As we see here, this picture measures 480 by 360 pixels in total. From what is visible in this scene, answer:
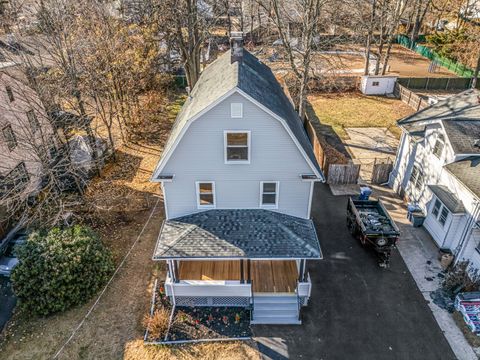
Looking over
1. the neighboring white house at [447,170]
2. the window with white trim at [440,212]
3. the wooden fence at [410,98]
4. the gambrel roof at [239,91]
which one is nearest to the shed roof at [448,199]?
the neighboring white house at [447,170]

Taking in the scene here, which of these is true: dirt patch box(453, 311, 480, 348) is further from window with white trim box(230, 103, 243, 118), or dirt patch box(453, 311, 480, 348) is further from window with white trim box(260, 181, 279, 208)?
window with white trim box(230, 103, 243, 118)

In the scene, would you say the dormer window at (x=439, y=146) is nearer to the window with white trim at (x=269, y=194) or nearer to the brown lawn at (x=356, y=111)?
the window with white trim at (x=269, y=194)

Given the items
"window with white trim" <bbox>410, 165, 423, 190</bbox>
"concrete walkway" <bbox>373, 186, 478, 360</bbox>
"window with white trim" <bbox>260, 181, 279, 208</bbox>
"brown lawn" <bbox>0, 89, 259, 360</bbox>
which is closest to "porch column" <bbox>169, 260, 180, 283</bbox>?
"brown lawn" <bbox>0, 89, 259, 360</bbox>

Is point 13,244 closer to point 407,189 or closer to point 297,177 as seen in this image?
point 297,177

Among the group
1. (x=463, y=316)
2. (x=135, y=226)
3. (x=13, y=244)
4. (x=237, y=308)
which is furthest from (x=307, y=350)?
(x=13, y=244)

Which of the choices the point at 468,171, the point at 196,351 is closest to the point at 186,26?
the point at 468,171

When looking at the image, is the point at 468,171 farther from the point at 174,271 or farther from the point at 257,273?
the point at 174,271
